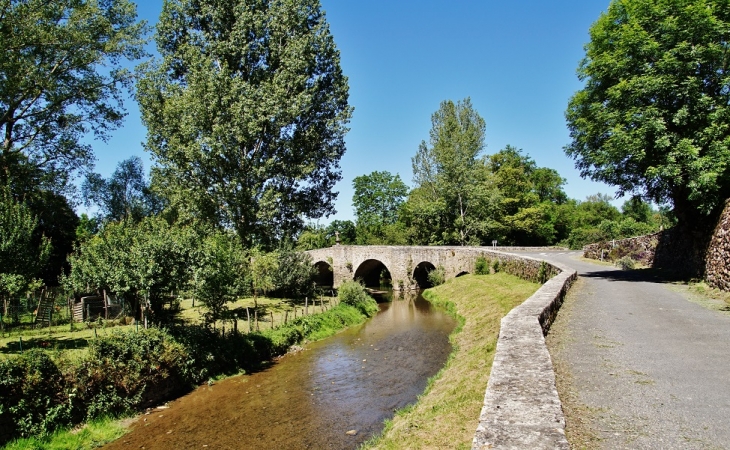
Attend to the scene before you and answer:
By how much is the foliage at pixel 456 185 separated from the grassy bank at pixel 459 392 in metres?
22.1

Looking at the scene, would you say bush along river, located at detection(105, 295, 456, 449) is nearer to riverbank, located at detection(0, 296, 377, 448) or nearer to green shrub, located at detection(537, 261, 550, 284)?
riverbank, located at detection(0, 296, 377, 448)

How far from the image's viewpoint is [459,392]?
8.87 m

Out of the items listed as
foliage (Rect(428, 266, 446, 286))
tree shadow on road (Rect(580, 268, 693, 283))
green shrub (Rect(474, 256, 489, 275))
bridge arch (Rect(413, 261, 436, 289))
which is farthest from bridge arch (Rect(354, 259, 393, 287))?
tree shadow on road (Rect(580, 268, 693, 283))

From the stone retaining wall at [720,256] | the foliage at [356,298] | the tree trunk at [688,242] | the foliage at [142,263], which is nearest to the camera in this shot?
the stone retaining wall at [720,256]

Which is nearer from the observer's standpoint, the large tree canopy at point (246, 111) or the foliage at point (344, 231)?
the large tree canopy at point (246, 111)

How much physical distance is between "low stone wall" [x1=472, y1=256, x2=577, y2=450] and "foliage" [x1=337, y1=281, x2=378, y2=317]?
2070 cm

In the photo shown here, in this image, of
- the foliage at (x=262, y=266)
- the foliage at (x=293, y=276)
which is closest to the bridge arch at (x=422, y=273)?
the foliage at (x=293, y=276)

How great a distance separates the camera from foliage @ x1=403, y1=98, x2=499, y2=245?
43.0m

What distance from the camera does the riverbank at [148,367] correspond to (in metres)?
10.4

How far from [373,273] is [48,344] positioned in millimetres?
35468

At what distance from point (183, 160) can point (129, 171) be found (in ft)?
124

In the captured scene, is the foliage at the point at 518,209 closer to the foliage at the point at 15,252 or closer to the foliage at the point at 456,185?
the foliage at the point at 456,185

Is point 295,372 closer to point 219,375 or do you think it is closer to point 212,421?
point 219,375

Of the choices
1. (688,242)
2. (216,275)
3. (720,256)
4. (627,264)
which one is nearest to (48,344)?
(216,275)
